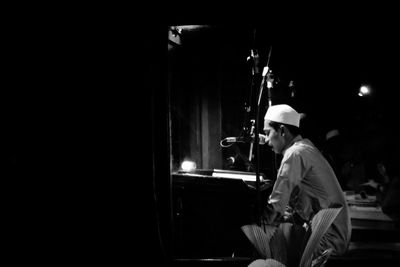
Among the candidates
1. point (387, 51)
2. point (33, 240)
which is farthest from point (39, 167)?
point (387, 51)

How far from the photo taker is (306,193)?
13.0ft

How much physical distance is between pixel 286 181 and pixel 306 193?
433mm

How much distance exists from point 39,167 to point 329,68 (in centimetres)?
553

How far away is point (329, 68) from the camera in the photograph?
6.31 meters

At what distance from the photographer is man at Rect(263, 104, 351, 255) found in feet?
11.7

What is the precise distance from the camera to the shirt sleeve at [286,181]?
3652 mm

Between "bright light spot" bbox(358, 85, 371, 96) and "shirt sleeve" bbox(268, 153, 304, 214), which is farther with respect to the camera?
"bright light spot" bbox(358, 85, 371, 96)

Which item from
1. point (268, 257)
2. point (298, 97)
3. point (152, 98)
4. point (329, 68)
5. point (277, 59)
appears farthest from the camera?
point (298, 97)

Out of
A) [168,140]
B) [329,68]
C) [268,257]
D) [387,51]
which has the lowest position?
[268,257]

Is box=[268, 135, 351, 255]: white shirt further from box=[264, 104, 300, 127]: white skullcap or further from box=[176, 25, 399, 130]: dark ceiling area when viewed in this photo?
box=[176, 25, 399, 130]: dark ceiling area

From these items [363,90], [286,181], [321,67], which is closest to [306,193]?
[286,181]

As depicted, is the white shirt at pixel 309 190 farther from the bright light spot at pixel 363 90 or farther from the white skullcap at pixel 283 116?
the bright light spot at pixel 363 90

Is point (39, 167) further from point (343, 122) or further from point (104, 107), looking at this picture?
point (343, 122)

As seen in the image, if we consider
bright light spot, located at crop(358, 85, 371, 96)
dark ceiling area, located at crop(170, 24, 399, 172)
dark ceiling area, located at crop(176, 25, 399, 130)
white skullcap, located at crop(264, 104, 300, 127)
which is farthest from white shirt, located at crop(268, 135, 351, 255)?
bright light spot, located at crop(358, 85, 371, 96)
